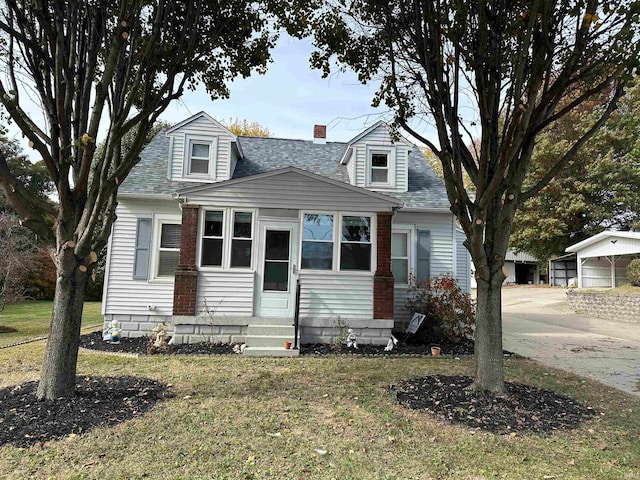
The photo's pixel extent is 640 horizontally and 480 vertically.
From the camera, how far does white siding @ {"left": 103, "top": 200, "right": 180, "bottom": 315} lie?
31.0ft

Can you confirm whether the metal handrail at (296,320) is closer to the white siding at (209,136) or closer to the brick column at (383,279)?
the brick column at (383,279)

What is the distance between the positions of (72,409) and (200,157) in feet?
24.9

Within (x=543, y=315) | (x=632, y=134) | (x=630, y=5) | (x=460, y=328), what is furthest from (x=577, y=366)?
(x=632, y=134)

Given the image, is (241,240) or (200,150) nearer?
(241,240)

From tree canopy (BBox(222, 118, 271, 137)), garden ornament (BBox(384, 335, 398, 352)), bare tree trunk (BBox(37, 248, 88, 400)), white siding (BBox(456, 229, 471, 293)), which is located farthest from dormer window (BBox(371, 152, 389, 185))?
tree canopy (BBox(222, 118, 271, 137))

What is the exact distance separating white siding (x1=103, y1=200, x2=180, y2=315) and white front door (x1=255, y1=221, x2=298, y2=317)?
8.16 feet

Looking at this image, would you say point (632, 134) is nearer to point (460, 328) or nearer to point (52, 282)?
point (460, 328)

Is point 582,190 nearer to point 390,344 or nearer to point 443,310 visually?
point 443,310

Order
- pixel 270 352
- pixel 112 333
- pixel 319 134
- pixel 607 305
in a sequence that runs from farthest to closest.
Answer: pixel 607 305 < pixel 319 134 < pixel 112 333 < pixel 270 352

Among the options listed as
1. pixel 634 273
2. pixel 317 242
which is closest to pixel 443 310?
pixel 317 242

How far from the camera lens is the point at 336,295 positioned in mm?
8844

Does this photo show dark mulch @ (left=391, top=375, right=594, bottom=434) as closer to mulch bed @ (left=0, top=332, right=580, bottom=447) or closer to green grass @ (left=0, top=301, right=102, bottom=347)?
mulch bed @ (left=0, top=332, right=580, bottom=447)

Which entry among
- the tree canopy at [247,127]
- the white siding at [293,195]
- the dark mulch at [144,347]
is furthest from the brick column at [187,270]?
the tree canopy at [247,127]

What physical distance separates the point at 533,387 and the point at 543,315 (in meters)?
13.8
